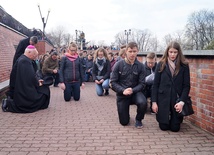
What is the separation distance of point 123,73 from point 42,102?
2545 millimetres

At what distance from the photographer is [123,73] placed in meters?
5.04

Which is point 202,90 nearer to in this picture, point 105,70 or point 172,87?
point 172,87

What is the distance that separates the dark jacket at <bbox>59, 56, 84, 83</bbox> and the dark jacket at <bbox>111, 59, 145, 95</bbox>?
281 centimetres

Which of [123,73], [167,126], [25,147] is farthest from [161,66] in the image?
[25,147]

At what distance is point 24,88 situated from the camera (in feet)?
20.1

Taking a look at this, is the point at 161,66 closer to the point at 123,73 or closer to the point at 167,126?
the point at 123,73

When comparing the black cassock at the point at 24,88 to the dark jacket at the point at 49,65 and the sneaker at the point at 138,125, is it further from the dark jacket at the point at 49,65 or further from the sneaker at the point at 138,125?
the dark jacket at the point at 49,65

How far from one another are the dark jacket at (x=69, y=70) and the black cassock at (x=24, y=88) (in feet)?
4.36

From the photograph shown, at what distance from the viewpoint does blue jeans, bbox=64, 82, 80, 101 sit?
7.59 meters

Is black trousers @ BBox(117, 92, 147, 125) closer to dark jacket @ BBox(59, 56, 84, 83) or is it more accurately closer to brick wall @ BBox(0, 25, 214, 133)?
brick wall @ BBox(0, 25, 214, 133)

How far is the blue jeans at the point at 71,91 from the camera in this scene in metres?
7.59

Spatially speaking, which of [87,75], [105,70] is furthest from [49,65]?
[87,75]

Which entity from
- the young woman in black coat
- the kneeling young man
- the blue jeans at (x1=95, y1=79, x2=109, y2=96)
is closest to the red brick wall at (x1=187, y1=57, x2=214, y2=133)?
the young woman in black coat

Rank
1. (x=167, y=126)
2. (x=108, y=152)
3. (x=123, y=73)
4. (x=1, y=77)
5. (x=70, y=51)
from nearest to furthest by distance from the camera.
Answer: (x=108, y=152) → (x=167, y=126) → (x=123, y=73) → (x=70, y=51) → (x=1, y=77)
